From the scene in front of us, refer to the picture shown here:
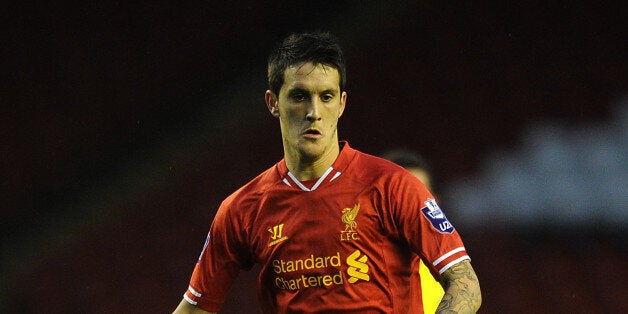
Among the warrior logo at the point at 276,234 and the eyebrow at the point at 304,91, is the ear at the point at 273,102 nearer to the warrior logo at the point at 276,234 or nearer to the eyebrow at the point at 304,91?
the eyebrow at the point at 304,91

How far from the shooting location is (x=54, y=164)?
594 cm

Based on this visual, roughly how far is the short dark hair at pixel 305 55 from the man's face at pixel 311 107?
0.02 metres

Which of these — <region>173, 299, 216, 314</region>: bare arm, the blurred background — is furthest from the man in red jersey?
the blurred background

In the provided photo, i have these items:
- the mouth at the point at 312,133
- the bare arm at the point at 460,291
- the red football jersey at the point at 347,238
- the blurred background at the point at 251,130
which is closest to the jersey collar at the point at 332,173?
the red football jersey at the point at 347,238

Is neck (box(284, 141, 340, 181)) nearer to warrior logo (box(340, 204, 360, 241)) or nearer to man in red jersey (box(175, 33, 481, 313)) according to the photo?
man in red jersey (box(175, 33, 481, 313))

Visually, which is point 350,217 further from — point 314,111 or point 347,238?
point 314,111

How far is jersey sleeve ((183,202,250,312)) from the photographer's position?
309 centimetres

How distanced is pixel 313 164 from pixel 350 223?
0.25 meters

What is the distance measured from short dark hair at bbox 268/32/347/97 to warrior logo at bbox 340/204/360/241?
0.39 metres

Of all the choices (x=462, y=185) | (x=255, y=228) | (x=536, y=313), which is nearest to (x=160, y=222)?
(x=462, y=185)

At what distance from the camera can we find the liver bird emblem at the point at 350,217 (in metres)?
2.83

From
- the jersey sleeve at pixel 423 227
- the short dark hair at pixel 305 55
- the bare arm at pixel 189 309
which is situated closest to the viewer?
the jersey sleeve at pixel 423 227

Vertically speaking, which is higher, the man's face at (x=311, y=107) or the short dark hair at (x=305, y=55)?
the short dark hair at (x=305, y=55)

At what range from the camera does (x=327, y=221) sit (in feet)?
9.42
